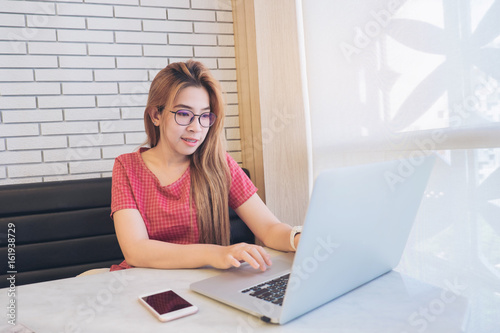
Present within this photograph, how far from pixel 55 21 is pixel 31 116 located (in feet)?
1.96

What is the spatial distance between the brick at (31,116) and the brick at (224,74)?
106cm

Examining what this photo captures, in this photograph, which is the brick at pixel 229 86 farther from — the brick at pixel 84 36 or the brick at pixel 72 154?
the brick at pixel 72 154

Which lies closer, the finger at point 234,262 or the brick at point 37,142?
the finger at point 234,262

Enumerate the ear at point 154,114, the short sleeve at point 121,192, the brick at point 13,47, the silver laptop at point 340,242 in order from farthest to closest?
the brick at point 13,47, the ear at point 154,114, the short sleeve at point 121,192, the silver laptop at point 340,242

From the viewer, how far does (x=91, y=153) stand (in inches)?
98.2

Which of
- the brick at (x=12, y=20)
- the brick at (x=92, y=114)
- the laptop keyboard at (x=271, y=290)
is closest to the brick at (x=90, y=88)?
the brick at (x=92, y=114)

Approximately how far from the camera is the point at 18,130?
7.65 ft

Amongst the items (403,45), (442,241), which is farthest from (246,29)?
(442,241)

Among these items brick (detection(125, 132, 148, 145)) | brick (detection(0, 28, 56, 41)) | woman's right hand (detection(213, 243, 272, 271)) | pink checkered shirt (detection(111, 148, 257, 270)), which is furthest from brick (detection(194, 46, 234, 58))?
woman's right hand (detection(213, 243, 272, 271))

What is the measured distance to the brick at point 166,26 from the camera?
2.63m

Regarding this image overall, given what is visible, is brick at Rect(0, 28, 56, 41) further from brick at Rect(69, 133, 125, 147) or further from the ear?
the ear

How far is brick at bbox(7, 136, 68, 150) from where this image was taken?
7.63 feet

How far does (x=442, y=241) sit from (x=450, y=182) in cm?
24

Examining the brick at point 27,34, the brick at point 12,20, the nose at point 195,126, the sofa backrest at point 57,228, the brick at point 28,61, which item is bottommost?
the sofa backrest at point 57,228
